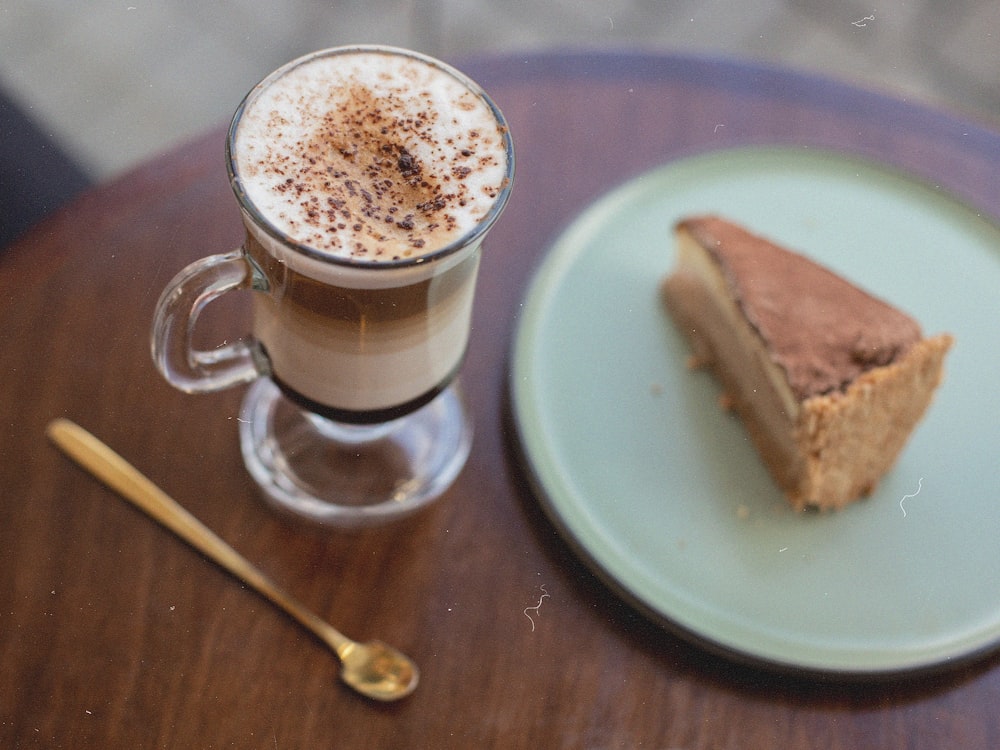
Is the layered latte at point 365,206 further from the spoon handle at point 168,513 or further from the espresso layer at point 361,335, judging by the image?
the spoon handle at point 168,513

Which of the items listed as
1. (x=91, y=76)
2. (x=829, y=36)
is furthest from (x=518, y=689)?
(x=829, y=36)

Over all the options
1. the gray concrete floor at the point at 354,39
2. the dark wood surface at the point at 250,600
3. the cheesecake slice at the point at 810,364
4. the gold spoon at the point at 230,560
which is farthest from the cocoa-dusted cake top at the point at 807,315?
the gray concrete floor at the point at 354,39

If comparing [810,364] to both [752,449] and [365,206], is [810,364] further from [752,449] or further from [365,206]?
[365,206]

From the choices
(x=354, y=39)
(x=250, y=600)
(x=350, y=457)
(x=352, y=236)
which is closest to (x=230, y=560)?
(x=250, y=600)

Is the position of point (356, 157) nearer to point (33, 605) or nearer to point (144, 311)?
point (144, 311)

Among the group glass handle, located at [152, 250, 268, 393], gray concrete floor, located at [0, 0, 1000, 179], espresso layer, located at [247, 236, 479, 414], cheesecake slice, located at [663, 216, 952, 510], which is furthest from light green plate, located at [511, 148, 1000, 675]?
gray concrete floor, located at [0, 0, 1000, 179]

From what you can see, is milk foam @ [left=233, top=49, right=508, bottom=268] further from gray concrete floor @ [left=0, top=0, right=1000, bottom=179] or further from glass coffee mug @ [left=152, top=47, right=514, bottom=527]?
gray concrete floor @ [left=0, top=0, right=1000, bottom=179]

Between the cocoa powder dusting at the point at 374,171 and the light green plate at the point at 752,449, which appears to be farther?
the light green plate at the point at 752,449
